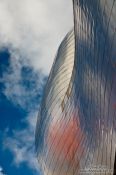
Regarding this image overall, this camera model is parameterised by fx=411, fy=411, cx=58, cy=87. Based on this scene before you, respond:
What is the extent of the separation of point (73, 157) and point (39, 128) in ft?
38.5

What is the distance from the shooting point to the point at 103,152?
89.9 feet

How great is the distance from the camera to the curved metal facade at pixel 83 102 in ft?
69.2

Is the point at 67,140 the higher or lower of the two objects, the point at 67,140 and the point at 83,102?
the higher

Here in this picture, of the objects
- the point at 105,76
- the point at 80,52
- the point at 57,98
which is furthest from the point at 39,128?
the point at 105,76

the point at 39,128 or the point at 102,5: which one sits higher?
the point at 39,128

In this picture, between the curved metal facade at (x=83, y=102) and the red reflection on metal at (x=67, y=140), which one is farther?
the red reflection on metal at (x=67, y=140)

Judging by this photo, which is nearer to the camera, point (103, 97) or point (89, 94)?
point (103, 97)

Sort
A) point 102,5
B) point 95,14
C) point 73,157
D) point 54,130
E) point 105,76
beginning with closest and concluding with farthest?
point 102,5 → point 95,14 → point 105,76 → point 73,157 → point 54,130

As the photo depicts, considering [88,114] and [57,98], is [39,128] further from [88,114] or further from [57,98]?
[88,114]

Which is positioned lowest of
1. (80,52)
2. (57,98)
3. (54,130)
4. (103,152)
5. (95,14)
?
(103,152)

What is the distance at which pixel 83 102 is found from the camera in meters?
30.5

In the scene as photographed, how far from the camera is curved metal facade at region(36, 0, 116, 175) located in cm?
2108

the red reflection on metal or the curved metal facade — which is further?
the red reflection on metal

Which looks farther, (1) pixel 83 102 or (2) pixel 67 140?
(2) pixel 67 140
